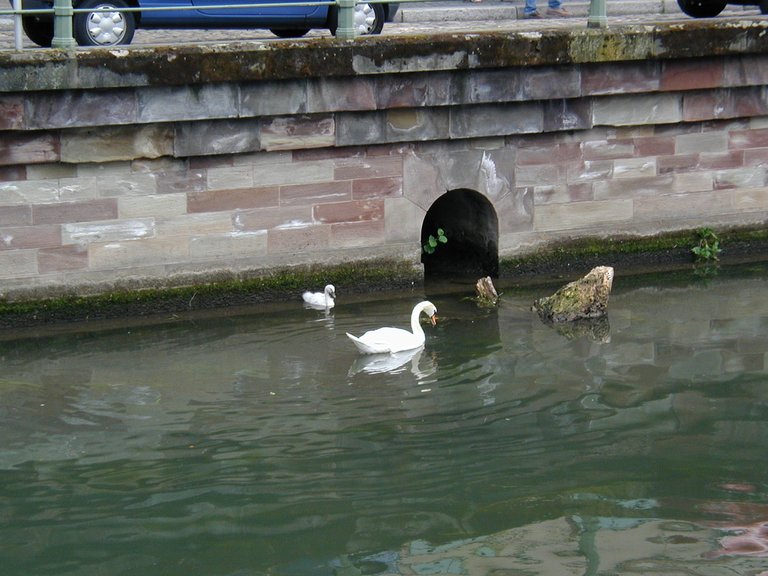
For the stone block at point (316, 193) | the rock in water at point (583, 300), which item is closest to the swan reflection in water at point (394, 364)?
the rock in water at point (583, 300)

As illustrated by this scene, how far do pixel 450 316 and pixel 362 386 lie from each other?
2217 millimetres

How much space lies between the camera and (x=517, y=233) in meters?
13.1

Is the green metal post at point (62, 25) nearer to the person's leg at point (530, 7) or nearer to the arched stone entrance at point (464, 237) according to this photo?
the arched stone entrance at point (464, 237)

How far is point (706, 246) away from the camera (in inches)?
536

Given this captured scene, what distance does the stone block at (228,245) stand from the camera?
11898 mm

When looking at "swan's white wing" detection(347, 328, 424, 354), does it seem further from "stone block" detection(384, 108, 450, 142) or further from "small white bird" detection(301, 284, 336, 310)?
"stone block" detection(384, 108, 450, 142)

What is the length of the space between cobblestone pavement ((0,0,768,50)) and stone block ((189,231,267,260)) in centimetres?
211

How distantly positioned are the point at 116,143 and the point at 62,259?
109 cm

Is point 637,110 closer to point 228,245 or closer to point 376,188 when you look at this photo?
point 376,188

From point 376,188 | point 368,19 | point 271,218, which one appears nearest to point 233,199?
point 271,218

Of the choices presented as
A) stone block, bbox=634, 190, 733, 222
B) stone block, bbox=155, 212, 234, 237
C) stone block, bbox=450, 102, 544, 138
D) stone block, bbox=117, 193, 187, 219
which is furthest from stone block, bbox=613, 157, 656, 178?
stone block, bbox=117, 193, 187, 219

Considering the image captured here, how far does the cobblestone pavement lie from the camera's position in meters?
13.5

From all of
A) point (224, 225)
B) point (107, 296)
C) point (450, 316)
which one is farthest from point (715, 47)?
point (107, 296)

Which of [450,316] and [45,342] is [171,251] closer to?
[45,342]
